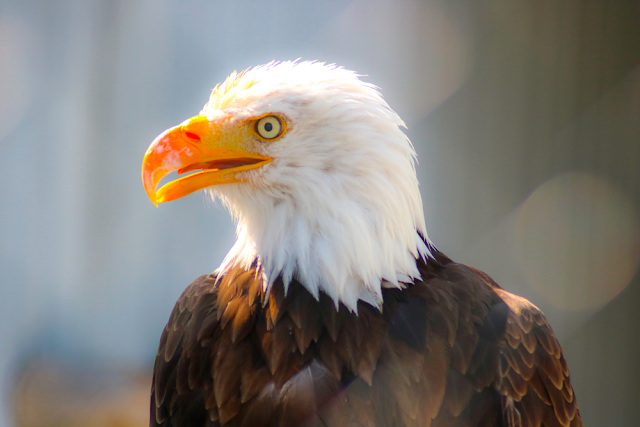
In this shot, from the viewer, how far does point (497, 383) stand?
2.77 feet

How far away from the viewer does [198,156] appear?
2.89 ft

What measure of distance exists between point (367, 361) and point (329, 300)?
0.14 metres

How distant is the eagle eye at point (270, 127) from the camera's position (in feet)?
2.91

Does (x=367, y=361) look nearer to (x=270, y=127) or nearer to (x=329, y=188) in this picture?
(x=329, y=188)

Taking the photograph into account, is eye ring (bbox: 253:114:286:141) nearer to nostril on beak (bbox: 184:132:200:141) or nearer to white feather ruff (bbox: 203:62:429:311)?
white feather ruff (bbox: 203:62:429:311)

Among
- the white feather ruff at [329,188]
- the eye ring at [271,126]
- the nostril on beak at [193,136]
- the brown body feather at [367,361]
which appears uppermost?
the nostril on beak at [193,136]

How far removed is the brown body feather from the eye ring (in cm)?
30

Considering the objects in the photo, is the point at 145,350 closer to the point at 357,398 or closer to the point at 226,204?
the point at 226,204

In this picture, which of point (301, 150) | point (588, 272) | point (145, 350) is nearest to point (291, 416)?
point (301, 150)

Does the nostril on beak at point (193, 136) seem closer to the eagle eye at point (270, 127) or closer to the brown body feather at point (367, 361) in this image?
the eagle eye at point (270, 127)

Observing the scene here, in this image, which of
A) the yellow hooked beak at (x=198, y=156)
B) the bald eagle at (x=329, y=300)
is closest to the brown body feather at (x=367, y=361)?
the bald eagle at (x=329, y=300)

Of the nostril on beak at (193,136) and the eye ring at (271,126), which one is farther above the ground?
the nostril on beak at (193,136)

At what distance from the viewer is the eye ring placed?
2.91 feet

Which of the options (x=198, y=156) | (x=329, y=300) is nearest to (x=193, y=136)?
(x=198, y=156)
